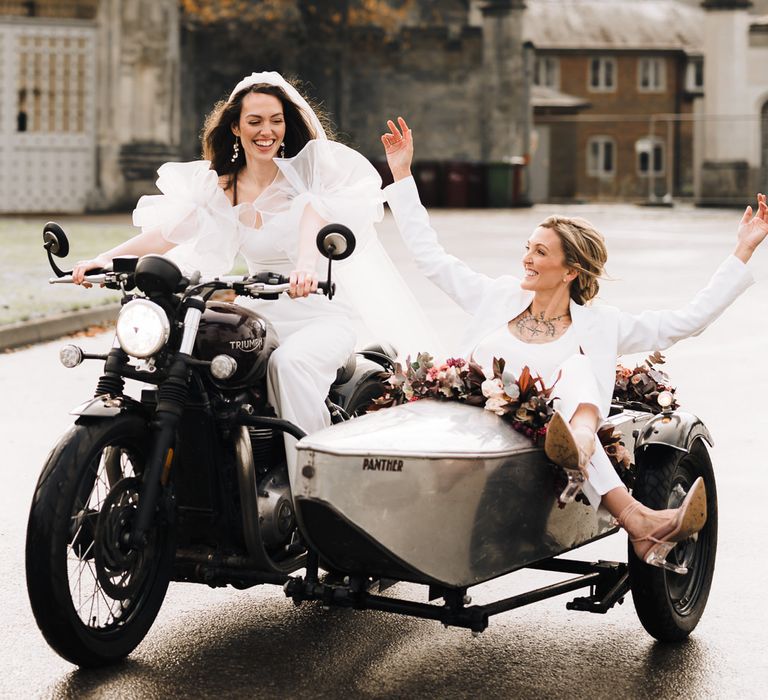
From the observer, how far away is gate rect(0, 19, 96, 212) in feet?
106

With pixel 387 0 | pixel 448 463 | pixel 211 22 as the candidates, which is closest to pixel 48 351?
pixel 448 463

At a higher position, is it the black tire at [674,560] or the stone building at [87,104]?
the stone building at [87,104]

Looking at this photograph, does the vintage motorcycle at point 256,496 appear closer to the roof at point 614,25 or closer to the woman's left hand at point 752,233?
the woman's left hand at point 752,233

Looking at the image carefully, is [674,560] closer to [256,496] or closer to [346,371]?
[346,371]

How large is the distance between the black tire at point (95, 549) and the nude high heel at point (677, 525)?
1376 millimetres

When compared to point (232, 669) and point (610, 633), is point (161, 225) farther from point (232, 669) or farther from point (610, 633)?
point (610, 633)

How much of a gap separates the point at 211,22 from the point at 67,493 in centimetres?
3949

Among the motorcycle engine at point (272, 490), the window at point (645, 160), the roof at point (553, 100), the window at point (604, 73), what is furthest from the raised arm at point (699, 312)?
the window at point (604, 73)

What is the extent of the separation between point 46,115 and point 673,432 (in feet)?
96.9

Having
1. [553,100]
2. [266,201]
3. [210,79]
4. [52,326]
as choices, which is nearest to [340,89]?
[210,79]

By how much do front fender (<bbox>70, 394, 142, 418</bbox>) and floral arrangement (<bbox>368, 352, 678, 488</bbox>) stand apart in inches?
33.3

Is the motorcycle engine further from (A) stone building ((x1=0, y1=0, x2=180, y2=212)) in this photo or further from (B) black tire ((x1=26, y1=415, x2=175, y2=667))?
(A) stone building ((x1=0, y1=0, x2=180, y2=212))

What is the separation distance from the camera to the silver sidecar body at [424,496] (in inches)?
156

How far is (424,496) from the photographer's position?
13.1 ft
